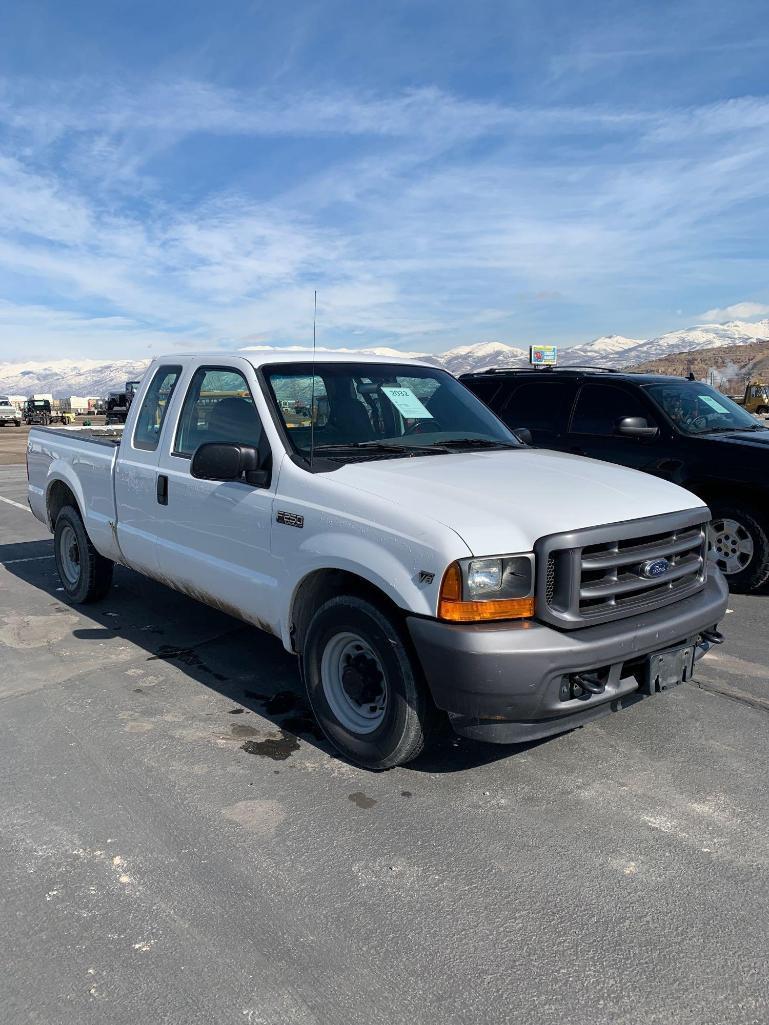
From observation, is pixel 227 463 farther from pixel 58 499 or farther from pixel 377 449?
pixel 58 499

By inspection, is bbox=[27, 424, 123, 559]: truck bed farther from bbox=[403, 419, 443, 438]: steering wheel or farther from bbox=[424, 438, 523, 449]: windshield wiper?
bbox=[424, 438, 523, 449]: windshield wiper

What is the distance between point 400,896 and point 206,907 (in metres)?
0.65

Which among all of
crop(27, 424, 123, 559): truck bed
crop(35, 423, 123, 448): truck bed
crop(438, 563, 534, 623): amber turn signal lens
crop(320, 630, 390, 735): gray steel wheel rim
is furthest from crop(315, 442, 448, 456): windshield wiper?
crop(35, 423, 123, 448): truck bed

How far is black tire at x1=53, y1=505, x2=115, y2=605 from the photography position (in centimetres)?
617

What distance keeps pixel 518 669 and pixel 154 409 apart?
322cm

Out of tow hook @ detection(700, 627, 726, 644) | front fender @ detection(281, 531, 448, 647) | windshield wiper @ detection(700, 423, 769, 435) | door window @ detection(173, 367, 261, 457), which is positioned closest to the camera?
front fender @ detection(281, 531, 448, 647)

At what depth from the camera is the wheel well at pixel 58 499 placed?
21.1 ft

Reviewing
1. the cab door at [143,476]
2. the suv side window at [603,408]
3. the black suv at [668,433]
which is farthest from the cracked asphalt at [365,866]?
the suv side window at [603,408]

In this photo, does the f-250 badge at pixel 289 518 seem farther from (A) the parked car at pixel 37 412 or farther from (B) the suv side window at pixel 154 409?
(A) the parked car at pixel 37 412

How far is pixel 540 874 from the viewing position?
285 cm

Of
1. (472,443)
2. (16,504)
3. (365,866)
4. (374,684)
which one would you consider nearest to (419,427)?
(472,443)

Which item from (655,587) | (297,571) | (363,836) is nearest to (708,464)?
(655,587)

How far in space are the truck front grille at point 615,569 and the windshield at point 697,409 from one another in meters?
3.65

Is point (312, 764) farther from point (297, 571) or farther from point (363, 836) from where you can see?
point (297, 571)
